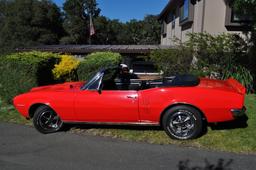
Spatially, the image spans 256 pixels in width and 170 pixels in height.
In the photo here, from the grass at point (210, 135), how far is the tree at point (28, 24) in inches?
1345

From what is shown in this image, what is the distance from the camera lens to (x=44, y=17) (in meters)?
39.1

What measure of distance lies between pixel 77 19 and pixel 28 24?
11438 mm

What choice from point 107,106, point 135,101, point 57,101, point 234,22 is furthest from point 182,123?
point 234,22

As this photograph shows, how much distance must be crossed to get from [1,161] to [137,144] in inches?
89.4

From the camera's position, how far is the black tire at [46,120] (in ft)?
18.0

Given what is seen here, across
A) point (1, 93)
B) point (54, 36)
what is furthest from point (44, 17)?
point (1, 93)

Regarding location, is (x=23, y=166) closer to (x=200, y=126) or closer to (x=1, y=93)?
(x=200, y=126)

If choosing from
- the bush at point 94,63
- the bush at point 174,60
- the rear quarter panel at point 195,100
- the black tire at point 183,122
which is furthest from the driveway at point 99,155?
the bush at point 174,60

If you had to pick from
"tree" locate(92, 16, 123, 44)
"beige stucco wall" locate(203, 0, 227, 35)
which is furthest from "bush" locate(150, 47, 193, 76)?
"tree" locate(92, 16, 123, 44)

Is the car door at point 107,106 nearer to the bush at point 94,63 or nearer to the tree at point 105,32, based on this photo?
the bush at point 94,63

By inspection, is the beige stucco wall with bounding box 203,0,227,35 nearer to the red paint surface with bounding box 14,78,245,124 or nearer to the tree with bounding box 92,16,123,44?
the red paint surface with bounding box 14,78,245,124

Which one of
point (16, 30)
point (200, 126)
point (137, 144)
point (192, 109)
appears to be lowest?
point (137, 144)

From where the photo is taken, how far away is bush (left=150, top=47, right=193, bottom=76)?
9.73 meters

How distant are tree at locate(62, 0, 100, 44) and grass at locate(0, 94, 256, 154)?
37.9 m
